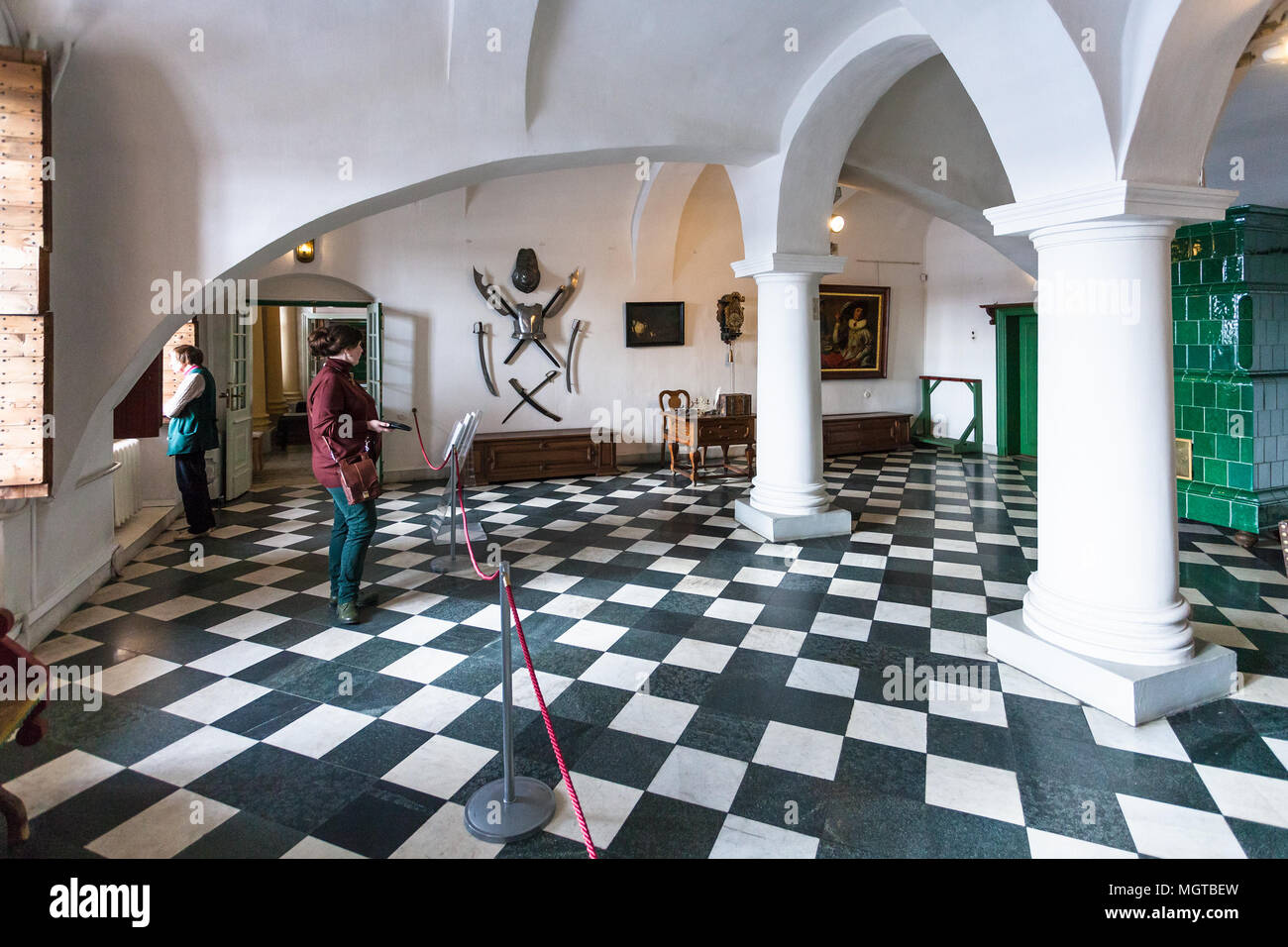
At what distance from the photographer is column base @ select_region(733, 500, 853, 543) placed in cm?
593

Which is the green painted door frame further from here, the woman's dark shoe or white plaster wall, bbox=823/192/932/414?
the woman's dark shoe

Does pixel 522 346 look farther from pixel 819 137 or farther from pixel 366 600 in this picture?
pixel 366 600

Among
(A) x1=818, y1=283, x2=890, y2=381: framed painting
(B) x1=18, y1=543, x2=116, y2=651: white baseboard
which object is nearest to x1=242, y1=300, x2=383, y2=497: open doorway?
(B) x1=18, y1=543, x2=116, y2=651: white baseboard

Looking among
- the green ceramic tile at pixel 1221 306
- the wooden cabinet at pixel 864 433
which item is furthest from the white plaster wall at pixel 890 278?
the green ceramic tile at pixel 1221 306

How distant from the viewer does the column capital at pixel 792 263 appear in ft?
19.4

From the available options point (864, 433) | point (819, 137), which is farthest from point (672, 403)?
point (819, 137)

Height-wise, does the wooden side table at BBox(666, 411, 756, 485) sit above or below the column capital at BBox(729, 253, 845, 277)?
below

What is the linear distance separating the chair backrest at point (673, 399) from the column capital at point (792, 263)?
3165 millimetres

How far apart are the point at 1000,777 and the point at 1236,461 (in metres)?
4.66

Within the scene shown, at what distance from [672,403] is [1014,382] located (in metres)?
4.90

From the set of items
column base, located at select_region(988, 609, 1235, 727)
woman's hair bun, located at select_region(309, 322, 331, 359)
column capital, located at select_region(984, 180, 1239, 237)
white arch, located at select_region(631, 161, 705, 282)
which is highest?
white arch, located at select_region(631, 161, 705, 282)

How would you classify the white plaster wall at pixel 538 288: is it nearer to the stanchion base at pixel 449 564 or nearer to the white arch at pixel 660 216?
the white arch at pixel 660 216

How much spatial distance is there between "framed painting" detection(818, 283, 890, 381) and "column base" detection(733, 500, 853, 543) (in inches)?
209

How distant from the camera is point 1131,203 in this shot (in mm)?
2996
